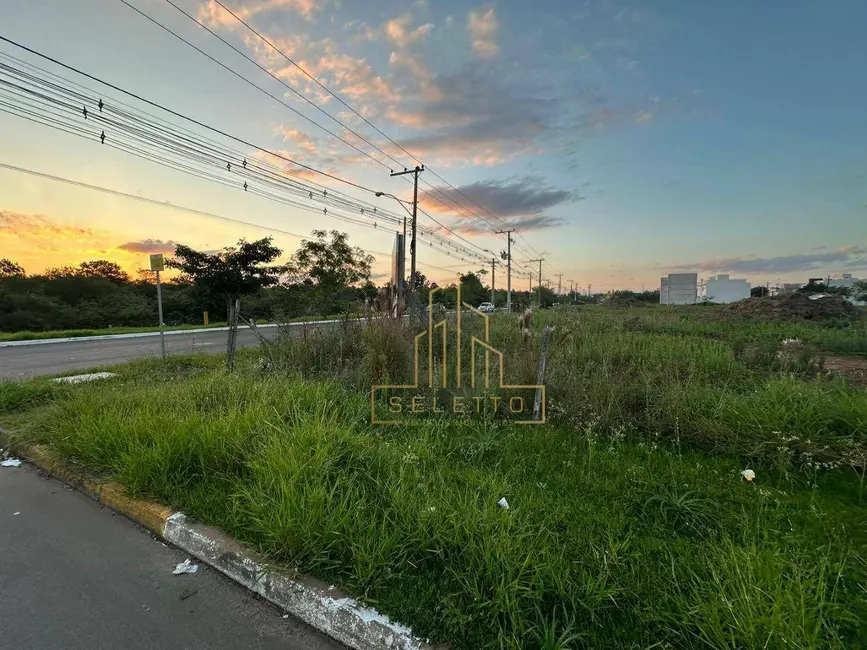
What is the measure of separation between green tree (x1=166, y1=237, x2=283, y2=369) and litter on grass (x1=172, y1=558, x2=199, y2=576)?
27.7 meters

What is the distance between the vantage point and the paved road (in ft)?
5.66

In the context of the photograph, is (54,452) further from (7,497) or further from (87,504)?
(87,504)

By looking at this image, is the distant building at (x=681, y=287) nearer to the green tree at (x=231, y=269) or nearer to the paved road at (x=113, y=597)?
the green tree at (x=231, y=269)

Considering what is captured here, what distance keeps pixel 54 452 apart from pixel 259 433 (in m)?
2.09

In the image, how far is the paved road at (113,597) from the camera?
5.66 ft

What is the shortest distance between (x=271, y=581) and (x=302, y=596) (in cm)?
23

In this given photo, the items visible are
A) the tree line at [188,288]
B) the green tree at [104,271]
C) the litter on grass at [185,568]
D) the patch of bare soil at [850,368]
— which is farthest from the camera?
the green tree at [104,271]

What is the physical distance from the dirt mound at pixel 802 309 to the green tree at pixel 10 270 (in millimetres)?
45795

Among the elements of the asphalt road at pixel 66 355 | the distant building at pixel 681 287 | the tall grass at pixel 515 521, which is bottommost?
the asphalt road at pixel 66 355

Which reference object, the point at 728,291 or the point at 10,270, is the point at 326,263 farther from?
the point at 728,291

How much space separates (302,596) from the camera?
1850 mm

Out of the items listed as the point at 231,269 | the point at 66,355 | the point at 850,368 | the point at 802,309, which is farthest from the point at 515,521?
the point at 231,269
